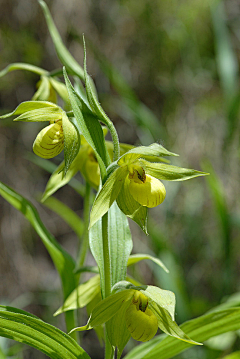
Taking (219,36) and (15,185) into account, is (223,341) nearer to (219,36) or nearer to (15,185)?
(15,185)

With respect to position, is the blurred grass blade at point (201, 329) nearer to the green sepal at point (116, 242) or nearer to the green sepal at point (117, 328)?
the green sepal at point (117, 328)

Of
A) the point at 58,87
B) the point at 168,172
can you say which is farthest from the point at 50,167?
the point at 168,172

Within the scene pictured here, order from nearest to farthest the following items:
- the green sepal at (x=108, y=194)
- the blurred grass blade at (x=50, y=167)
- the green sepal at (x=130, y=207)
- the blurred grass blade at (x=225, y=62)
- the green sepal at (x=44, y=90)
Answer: the green sepal at (x=108, y=194) → the green sepal at (x=130, y=207) → the green sepal at (x=44, y=90) → the blurred grass blade at (x=50, y=167) → the blurred grass blade at (x=225, y=62)

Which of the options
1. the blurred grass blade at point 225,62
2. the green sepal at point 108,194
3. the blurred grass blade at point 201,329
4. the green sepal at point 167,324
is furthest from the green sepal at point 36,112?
the blurred grass blade at point 225,62

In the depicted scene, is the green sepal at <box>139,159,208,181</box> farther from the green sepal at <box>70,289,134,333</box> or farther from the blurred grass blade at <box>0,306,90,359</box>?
the blurred grass blade at <box>0,306,90,359</box>

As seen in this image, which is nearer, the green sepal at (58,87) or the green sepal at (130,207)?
the green sepal at (130,207)

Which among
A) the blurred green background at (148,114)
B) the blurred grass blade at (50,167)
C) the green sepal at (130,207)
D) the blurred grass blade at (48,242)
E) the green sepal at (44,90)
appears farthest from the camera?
the blurred green background at (148,114)
